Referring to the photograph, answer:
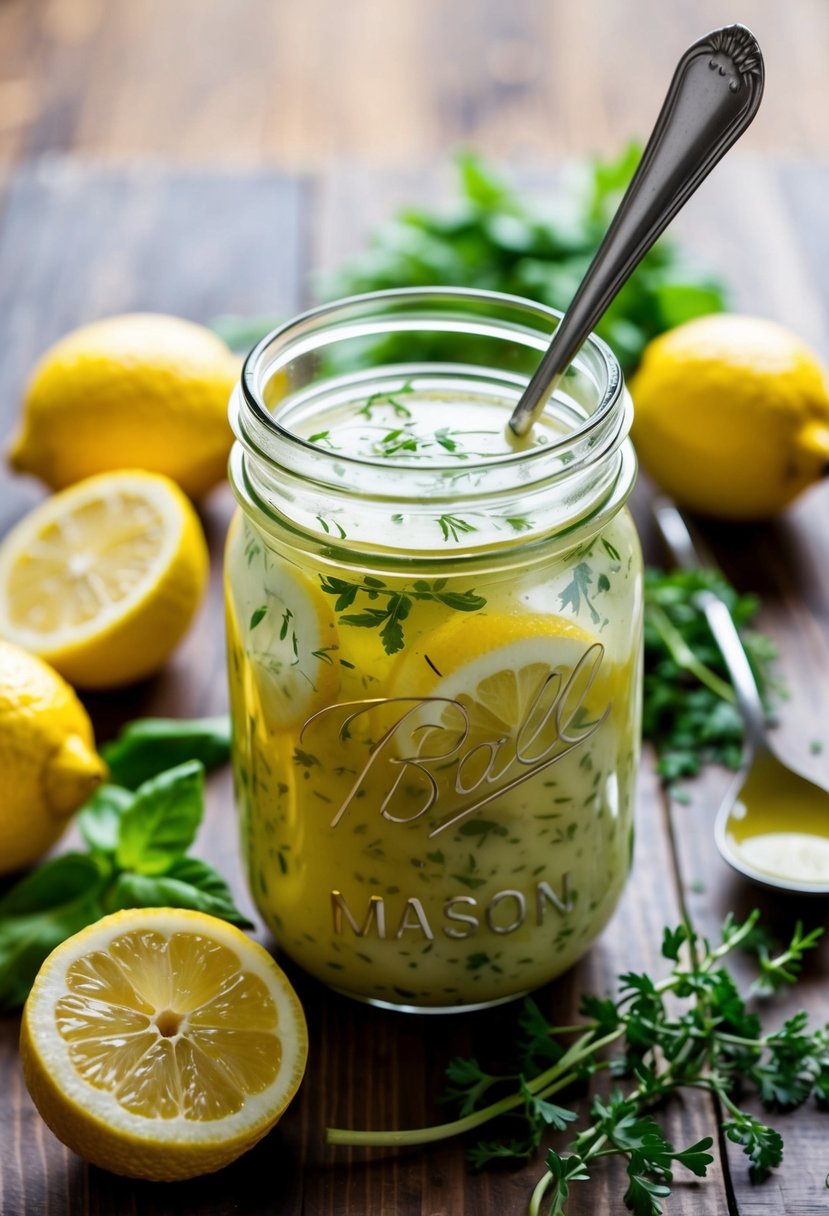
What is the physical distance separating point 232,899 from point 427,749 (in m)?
0.31

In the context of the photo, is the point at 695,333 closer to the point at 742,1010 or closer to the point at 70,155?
the point at 742,1010

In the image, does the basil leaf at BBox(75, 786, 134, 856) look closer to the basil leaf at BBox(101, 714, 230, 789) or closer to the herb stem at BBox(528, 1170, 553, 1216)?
the basil leaf at BBox(101, 714, 230, 789)

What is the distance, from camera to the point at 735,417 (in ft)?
5.13

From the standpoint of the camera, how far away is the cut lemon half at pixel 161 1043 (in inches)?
35.3

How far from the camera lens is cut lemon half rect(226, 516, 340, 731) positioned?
3.09ft

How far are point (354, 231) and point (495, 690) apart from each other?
1.38m

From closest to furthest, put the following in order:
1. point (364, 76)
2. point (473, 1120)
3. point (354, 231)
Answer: point (473, 1120) → point (354, 231) → point (364, 76)

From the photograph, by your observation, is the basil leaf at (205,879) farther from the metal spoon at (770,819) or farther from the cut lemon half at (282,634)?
the metal spoon at (770,819)

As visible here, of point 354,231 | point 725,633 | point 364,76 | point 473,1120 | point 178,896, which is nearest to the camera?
point 473,1120

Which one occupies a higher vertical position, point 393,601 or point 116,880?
point 393,601

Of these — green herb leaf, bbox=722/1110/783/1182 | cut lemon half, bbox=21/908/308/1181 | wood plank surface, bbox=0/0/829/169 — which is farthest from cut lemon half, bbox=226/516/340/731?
wood plank surface, bbox=0/0/829/169

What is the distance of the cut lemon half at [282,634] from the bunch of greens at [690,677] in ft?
1.63

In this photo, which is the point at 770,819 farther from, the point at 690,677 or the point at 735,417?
the point at 735,417

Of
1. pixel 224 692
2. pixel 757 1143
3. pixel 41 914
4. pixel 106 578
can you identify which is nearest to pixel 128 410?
pixel 106 578
